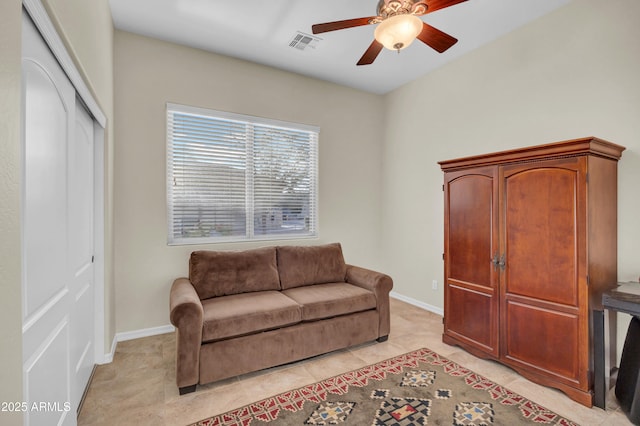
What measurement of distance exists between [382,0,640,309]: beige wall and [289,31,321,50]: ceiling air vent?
1698 mm

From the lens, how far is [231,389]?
7.62 ft

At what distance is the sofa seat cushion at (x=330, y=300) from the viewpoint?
109 inches

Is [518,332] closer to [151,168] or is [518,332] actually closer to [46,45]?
[46,45]

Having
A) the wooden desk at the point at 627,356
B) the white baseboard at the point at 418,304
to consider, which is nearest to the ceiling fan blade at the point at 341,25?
the wooden desk at the point at 627,356

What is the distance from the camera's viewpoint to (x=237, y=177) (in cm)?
374

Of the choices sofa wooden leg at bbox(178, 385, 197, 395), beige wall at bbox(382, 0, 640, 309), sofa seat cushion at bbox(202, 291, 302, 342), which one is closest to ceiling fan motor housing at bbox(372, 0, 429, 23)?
beige wall at bbox(382, 0, 640, 309)

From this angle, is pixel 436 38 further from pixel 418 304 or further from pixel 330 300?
pixel 418 304

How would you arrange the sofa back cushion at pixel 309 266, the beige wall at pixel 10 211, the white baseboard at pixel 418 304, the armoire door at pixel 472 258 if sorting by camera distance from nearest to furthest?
the beige wall at pixel 10 211 < the armoire door at pixel 472 258 < the sofa back cushion at pixel 309 266 < the white baseboard at pixel 418 304

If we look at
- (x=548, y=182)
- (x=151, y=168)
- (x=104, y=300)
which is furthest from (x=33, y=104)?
(x=548, y=182)

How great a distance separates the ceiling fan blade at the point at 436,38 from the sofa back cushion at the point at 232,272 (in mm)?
2412

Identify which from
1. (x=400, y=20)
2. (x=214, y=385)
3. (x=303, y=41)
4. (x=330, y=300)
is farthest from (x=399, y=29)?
(x=214, y=385)

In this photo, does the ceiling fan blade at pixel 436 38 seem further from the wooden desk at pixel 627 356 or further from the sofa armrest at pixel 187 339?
the sofa armrest at pixel 187 339

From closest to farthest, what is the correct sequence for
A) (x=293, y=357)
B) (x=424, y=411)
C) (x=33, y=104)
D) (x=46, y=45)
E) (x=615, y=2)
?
(x=33, y=104) < (x=46, y=45) < (x=424, y=411) < (x=615, y=2) < (x=293, y=357)

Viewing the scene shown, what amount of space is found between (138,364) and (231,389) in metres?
0.95
